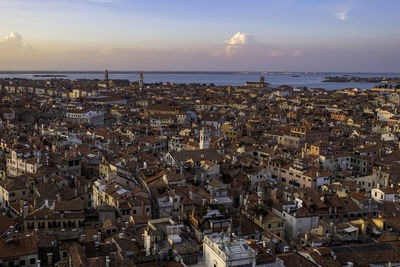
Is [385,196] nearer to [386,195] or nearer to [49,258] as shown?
[386,195]

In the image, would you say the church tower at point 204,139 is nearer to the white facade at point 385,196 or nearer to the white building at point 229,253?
the white facade at point 385,196

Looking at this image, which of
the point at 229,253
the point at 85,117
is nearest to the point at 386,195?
the point at 229,253

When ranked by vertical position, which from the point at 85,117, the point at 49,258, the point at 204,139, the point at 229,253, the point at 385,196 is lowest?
the point at 85,117

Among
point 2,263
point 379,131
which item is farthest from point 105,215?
point 379,131

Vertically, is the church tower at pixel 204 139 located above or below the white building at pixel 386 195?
above

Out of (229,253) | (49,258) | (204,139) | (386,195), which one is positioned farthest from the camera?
(204,139)

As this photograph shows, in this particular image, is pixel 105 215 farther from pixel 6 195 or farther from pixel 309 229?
pixel 309 229

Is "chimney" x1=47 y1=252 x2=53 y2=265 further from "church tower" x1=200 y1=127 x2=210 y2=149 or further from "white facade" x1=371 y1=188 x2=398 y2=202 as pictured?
"church tower" x1=200 y1=127 x2=210 y2=149

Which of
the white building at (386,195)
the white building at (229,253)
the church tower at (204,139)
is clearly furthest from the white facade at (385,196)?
the church tower at (204,139)
